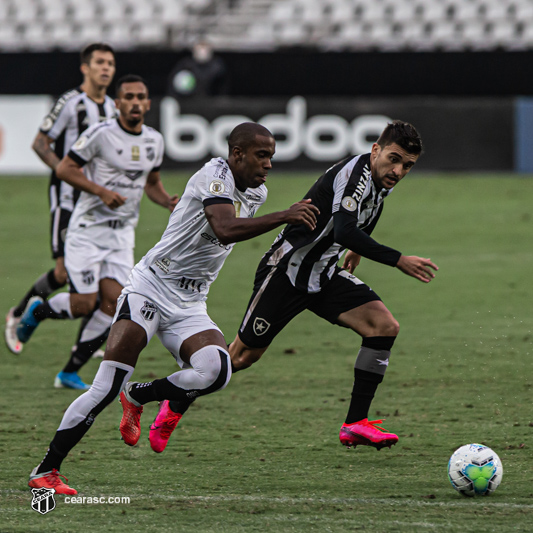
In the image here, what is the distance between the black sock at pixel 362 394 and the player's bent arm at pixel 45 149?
323cm

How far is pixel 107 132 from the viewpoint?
24.7 ft

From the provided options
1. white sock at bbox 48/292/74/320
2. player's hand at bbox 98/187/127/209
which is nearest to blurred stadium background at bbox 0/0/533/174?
white sock at bbox 48/292/74/320

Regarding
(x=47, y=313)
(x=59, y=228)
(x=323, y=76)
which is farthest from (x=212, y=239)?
(x=323, y=76)

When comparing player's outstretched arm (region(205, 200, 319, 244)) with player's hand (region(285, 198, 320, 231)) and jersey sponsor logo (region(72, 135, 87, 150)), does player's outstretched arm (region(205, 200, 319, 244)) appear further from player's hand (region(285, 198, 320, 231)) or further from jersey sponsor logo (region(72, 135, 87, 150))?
jersey sponsor logo (region(72, 135, 87, 150))

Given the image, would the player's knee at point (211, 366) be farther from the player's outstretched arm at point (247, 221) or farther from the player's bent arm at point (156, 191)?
the player's bent arm at point (156, 191)

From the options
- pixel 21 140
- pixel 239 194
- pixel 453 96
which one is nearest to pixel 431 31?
pixel 453 96

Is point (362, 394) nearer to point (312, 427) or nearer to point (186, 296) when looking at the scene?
point (312, 427)

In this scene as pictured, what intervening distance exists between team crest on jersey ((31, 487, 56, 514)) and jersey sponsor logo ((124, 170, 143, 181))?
10.6 feet

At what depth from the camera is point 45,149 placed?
8.16 metres

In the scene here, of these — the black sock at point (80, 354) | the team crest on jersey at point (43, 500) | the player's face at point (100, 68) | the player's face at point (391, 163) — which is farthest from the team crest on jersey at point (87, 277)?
the team crest on jersey at point (43, 500)

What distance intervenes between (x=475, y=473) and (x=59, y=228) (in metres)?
4.39

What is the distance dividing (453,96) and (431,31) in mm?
3539

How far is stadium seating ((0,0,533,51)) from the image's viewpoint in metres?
23.2

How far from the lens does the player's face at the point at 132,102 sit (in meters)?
7.38
